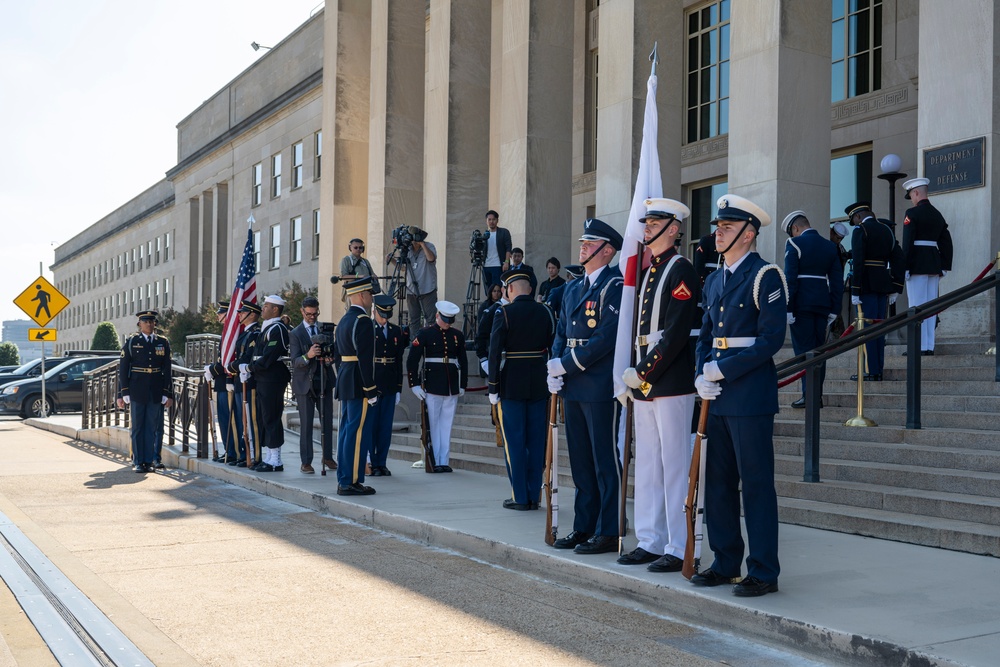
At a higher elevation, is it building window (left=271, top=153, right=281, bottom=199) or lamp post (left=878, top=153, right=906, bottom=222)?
building window (left=271, top=153, right=281, bottom=199)

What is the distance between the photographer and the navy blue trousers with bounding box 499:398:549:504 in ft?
30.8

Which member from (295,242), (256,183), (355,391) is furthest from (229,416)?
(256,183)

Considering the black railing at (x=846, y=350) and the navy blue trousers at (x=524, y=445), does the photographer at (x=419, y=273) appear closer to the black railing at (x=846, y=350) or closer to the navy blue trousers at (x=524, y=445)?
the navy blue trousers at (x=524, y=445)

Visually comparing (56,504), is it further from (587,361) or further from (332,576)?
(587,361)

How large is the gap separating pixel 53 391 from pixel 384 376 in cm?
2116

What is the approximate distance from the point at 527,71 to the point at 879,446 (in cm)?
1077

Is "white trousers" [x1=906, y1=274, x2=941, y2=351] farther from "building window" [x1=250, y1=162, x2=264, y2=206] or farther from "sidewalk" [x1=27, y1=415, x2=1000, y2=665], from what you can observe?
"building window" [x1=250, y1=162, x2=264, y2=206]

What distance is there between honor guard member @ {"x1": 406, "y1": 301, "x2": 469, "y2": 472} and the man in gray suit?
1.08 metres

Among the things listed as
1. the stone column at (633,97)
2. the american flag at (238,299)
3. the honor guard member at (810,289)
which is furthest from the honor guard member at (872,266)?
the american flag at (238,299)

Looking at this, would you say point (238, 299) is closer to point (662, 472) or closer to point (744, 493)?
point (662, 472)

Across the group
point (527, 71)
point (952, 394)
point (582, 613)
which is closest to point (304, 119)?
point (527, 71)

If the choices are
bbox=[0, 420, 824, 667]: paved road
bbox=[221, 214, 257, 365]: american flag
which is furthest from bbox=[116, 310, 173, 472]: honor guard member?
bbox=[0, 420, 824, 667]: paved road

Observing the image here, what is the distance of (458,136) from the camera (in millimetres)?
19625

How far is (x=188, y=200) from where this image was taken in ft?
174
